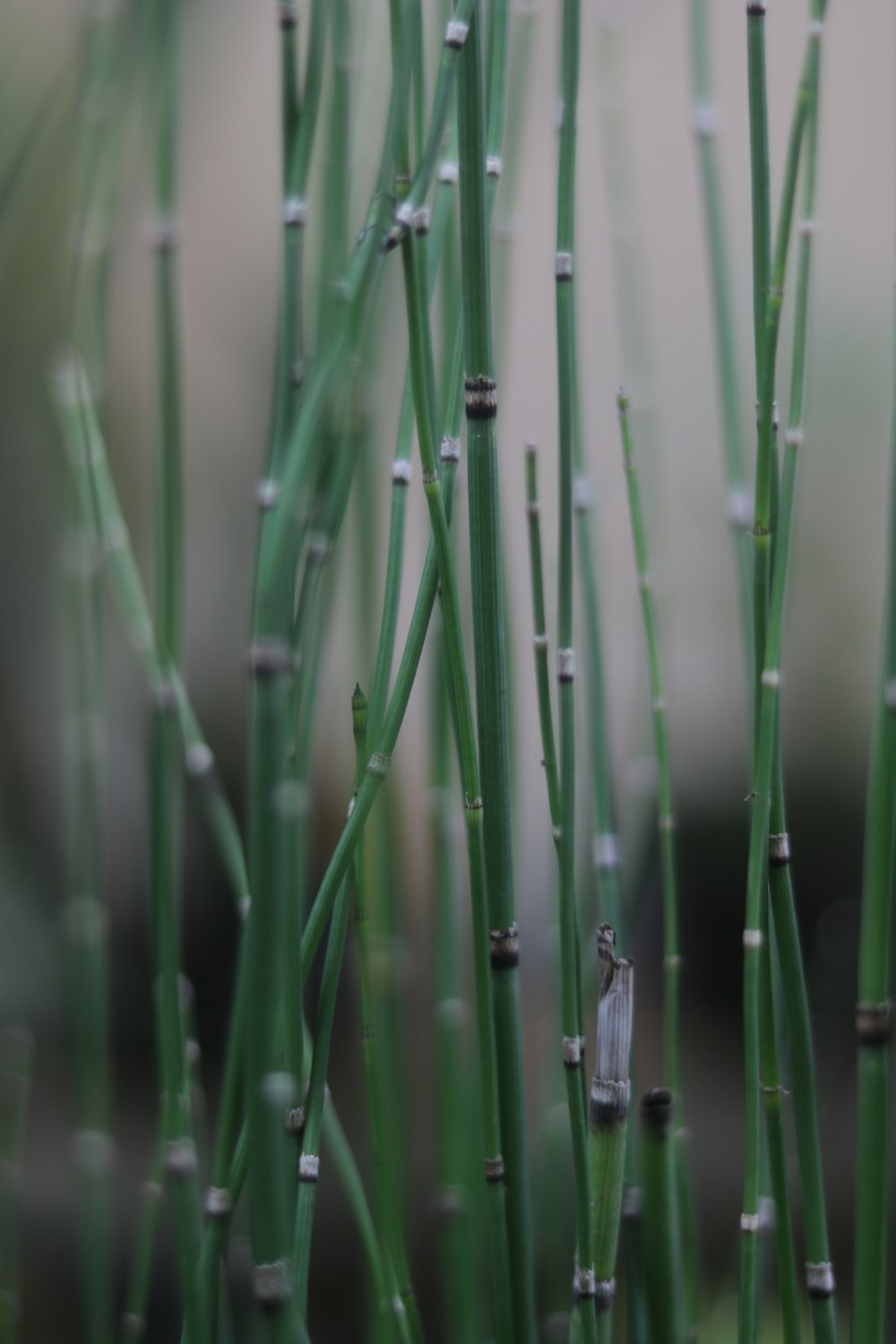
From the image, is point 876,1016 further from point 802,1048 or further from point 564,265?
point 564,265

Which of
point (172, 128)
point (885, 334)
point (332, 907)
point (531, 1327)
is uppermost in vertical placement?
point (885, 334)

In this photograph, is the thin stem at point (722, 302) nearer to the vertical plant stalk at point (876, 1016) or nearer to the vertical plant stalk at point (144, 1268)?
the vertical plant stalk at point (876, 1016)

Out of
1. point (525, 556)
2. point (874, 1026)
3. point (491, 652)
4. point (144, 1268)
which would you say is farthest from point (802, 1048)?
point (525, 556)

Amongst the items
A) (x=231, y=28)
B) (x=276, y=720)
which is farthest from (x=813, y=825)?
(x=276, y=720)

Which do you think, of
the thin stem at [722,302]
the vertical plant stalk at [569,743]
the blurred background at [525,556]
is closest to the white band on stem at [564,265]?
the vertical plant stalk at [569,743]

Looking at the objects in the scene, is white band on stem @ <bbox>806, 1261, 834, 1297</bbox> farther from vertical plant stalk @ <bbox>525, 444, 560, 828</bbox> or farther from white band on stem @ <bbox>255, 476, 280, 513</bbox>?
white band on stem @ <bbox>255, 476, 280, 513</bbox>

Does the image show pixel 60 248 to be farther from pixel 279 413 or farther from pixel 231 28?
pixel 279 413

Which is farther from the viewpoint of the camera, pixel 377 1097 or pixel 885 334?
pixel 885 334
